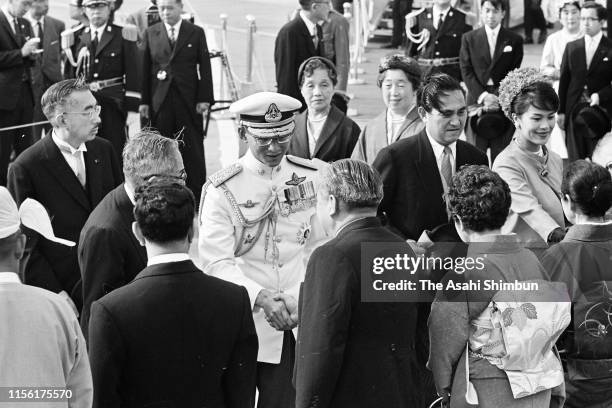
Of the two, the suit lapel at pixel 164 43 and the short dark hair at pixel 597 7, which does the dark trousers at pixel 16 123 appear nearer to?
the suit lapel at pixel 164 43

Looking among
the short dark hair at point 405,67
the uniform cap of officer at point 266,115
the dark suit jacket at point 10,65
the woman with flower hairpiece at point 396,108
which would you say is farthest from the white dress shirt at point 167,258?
the dark suit jacket at point 10,65

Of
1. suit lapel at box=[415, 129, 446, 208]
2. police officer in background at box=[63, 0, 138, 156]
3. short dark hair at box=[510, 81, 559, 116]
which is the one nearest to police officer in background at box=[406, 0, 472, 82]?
police officer in background at box=[63, 0, 138, 156]

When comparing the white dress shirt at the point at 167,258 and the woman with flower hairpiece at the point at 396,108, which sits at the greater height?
the white dress shirt at the point at 167,258

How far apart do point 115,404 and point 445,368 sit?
Result: 51.9 inches

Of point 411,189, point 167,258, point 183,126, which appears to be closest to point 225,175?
point 411,189

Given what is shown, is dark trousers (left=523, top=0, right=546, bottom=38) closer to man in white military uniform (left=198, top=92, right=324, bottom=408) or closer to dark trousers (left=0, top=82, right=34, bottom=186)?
dark trousers (left=0, top=82, right=34, bottom=186)

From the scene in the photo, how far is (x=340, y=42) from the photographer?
1021cm

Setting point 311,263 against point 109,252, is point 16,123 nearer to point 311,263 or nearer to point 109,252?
point 109,252

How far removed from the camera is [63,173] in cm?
574

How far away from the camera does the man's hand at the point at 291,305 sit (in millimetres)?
4578

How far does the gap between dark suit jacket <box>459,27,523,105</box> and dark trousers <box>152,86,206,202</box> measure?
2585 millimetres

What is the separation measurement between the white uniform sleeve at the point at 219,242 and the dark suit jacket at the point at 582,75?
19.5 ft

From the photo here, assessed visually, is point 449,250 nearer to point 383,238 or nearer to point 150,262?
point 383,238

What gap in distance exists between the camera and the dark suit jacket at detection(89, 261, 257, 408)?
357cm
